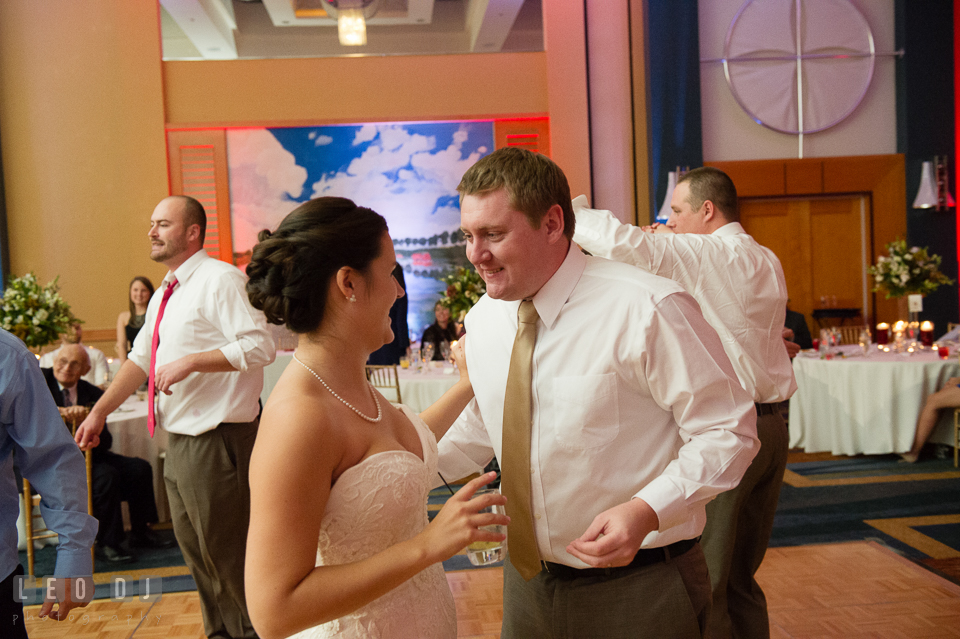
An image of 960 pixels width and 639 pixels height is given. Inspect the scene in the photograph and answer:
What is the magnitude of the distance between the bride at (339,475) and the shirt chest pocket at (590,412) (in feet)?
0.99

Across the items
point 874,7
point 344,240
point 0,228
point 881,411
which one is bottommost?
point 881,411

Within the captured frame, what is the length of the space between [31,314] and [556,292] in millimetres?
4874

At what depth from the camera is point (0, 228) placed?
838 cm

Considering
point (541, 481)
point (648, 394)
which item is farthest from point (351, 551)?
point (648, 394)

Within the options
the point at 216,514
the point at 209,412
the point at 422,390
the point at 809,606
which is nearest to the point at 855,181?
the point at 422,390

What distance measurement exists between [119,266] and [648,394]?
8448 millimetres

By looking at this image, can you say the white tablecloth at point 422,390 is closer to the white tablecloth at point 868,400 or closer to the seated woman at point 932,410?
the white tablecloth at point 868,400

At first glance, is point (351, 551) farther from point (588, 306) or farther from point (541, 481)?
point (588, 306)

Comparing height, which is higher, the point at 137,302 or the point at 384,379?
the point at 137,302

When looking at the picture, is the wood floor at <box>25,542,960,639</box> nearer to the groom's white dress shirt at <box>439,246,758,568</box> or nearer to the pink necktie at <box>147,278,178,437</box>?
the pink necktie at <box>147,278,178,437</box>

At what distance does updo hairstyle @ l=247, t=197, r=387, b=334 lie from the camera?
136cm

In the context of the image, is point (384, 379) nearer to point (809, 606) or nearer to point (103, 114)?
point (809, 606)

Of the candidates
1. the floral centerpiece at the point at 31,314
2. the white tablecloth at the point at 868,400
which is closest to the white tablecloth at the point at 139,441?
the floral centerpiece at the point at 31,314

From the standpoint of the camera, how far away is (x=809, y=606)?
341cm
